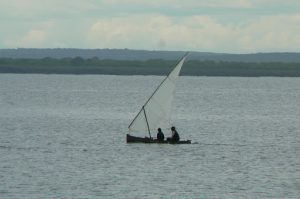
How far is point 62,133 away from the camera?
233 feet

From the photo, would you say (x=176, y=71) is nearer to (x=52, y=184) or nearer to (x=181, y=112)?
(x=52, y=184)

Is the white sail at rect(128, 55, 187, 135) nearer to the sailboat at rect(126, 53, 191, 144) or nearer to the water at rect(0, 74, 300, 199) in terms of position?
the sailboat at rect(126, 53, 191, 144)

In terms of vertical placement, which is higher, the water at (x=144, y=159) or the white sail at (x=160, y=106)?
the white sail at (x=160, y=106)

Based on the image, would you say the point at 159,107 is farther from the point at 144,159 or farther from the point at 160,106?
the point at 144,159

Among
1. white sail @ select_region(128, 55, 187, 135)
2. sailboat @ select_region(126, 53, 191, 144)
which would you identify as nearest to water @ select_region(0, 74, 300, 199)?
sailboat @ select_region(126, 53, 191, 144)

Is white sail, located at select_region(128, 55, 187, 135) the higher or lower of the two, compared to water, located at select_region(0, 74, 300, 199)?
higher

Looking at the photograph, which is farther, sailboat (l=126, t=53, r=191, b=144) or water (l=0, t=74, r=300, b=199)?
sailboat (l=126, t=53, r=191, b=144)

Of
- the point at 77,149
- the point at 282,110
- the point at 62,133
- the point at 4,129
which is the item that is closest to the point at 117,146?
the point at 77,149

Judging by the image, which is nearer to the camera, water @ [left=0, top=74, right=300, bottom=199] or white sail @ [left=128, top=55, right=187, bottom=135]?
water @ [left=0, top=74, right=300, bottom=199]

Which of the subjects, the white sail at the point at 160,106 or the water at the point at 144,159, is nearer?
the water at the point at 144,159

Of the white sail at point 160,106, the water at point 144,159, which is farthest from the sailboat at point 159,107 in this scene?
the water at point 144,159

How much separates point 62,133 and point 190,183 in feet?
89.2

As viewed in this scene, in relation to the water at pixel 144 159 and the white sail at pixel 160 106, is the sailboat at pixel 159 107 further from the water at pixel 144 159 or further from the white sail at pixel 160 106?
the water at pixel 144 159

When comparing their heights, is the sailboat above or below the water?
Result: above
